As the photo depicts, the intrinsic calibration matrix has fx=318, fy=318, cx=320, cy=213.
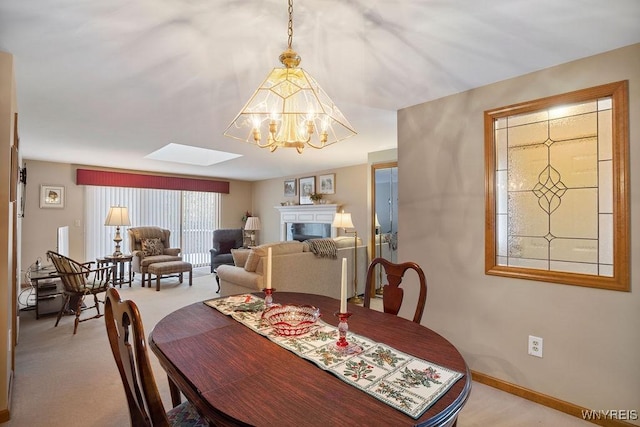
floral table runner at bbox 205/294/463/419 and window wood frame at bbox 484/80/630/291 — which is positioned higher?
window wood frame at bbox 484/80/630/291

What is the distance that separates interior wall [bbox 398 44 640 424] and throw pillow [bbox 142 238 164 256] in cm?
480

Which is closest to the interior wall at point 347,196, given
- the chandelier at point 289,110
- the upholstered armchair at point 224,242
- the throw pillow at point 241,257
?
the upholstered armchair at point 224,242

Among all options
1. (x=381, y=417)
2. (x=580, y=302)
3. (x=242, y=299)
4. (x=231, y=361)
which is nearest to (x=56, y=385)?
(x=242, y=299)

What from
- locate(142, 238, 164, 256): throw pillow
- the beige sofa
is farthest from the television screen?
the beige sofa

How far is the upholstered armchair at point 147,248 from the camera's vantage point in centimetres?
549

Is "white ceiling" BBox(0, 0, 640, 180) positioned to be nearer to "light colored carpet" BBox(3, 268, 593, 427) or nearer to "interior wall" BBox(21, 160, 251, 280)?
"light colored carpet" BBox(3, 268, 593, 427)

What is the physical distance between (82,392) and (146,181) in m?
5.32

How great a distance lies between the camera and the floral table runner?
940 millimetres

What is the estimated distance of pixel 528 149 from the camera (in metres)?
→ 2.28

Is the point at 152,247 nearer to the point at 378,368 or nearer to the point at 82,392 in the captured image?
the point at 82,392

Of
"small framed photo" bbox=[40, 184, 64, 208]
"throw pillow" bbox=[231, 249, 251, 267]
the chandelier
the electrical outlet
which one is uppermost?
the chandelier

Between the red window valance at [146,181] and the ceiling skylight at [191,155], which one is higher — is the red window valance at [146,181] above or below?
below

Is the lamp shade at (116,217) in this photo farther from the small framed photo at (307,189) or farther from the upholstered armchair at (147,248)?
the small framed photo at (307,189)

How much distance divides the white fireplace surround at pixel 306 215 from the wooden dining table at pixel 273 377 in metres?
4.72
